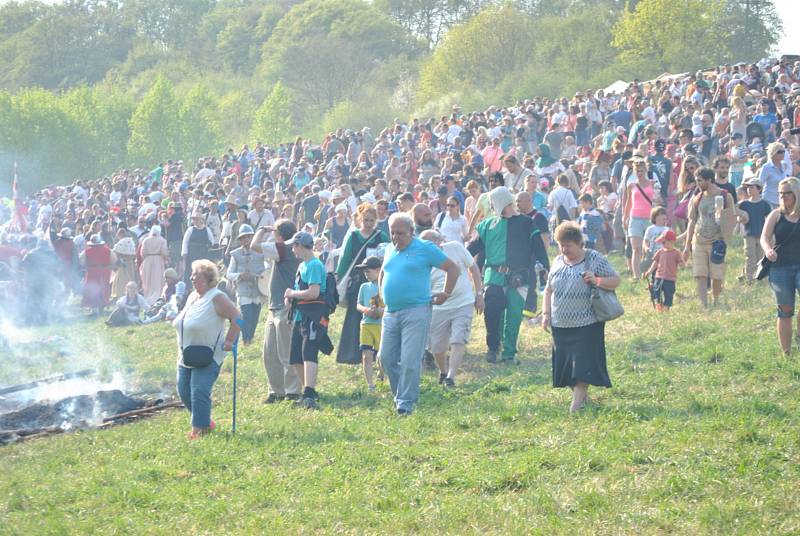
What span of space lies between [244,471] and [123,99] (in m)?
66.6

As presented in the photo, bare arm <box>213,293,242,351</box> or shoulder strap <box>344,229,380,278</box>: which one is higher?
shoulder strap <box>344,229,380,278</box>

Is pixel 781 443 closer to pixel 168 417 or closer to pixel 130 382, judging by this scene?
pixel 168 417

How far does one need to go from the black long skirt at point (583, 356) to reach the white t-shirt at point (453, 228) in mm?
5182

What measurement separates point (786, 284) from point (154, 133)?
2250 inches

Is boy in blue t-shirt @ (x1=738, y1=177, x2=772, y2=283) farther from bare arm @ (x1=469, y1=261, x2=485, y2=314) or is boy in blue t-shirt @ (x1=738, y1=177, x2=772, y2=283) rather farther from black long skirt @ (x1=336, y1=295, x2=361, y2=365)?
black long skirt @ (x1=336, y1=295, x2=361, y2=365)

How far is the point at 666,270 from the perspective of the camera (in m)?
14.6

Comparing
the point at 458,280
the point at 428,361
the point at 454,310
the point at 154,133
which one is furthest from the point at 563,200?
the point at 154,133

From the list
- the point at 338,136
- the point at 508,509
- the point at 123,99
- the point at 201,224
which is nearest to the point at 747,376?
the point at 508,509

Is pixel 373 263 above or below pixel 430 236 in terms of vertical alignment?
below

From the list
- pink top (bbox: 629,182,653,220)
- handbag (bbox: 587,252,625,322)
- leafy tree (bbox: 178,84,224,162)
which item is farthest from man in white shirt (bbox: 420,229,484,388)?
leafy tree (bbox: 178,84,224,162)

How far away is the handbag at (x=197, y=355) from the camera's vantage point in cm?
994

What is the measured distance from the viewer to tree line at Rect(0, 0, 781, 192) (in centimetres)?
6394

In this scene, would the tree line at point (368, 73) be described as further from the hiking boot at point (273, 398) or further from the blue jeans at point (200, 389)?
the blue jeans at point (200, 389)

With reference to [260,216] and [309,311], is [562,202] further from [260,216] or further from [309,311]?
[309,311]
